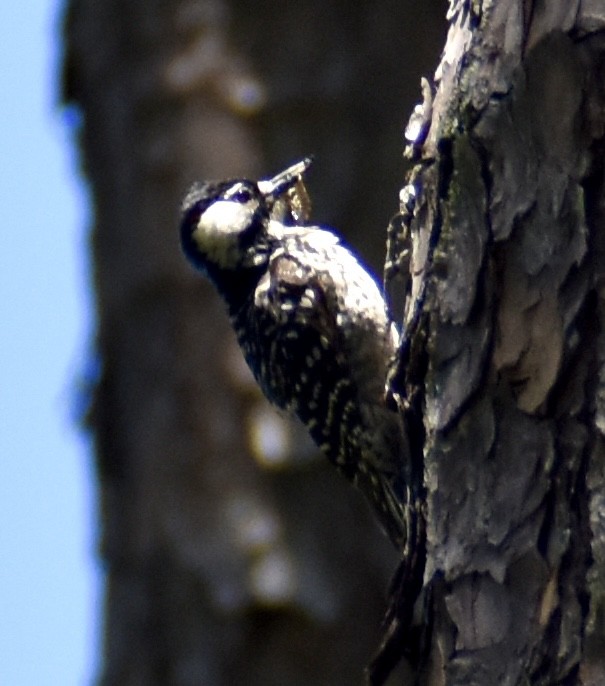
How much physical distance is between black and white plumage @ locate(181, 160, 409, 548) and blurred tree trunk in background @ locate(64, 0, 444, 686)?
0.81ft

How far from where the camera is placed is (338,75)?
4.75 metres

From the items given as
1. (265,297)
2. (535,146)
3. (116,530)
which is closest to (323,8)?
(265,297)

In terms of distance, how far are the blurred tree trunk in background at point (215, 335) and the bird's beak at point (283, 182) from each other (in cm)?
15

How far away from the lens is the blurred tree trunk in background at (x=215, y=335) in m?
4.50

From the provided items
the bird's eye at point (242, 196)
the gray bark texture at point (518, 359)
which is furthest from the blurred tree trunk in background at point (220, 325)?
the gray bark texture at point (518, 359)

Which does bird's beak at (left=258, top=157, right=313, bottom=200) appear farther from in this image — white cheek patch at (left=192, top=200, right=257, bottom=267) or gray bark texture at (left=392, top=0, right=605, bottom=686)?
gray bark texture at (left=392, top=0, right=605, bottom=686)

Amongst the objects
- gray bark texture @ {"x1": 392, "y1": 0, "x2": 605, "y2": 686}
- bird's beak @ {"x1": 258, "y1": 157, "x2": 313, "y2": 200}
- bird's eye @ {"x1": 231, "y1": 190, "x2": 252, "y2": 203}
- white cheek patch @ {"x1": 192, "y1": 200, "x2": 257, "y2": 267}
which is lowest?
gray bark texture @ {"x1": 392, "y1": 0, "x2": 605, "y2": 686}

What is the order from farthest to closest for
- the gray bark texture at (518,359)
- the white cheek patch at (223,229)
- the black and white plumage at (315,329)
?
1. the white cheek patch at (223,229)
2. the black and white plumage at (315,329)
3. the gray bark texture at (518,359)

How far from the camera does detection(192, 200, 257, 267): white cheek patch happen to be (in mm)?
4457

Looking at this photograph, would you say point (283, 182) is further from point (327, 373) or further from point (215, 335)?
point (327, 373)

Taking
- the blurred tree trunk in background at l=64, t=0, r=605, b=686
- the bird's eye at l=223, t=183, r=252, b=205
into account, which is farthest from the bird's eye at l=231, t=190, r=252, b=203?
the blurred tree trunk in background at l=64, t=0, r=605, b=686

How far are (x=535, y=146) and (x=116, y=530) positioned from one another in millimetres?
2396

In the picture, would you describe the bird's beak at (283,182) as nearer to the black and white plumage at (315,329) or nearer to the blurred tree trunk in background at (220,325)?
the black and white plumage at (315,329)

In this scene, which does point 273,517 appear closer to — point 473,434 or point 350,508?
point 350,508
